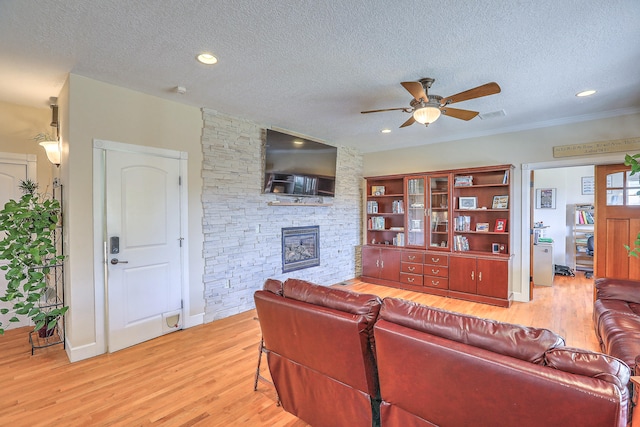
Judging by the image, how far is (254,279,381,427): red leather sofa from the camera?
61.7 inches

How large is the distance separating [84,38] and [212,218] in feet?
6.77

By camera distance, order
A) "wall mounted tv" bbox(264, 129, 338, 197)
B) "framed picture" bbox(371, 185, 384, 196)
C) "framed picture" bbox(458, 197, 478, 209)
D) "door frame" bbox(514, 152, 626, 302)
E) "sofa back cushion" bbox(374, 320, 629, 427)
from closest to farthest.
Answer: "sofa back cushion" bbox(374, 320, 629, 427)
"wall mounted tv" bbox(264, 129, 338, 197)
"door frame" bbox(514, 152, 626, 302)
"framed picture" bbox(458, 197, 478, 209)
"framed picture" bbox(371, 185, 384, 196)

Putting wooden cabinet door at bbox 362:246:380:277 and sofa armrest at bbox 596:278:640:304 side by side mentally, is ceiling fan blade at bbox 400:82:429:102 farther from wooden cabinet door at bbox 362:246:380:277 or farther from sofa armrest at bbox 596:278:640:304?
wooden cabinet door at bbox 362:246:380:277

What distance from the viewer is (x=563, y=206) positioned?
641 centimetres

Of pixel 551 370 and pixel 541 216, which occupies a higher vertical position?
pixel 541 216

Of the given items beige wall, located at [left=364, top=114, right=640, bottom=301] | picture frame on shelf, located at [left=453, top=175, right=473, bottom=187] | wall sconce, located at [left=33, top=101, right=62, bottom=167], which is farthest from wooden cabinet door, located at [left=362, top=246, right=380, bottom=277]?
wall sconce, located at [left=33, top=101, right=62, bottom=167]

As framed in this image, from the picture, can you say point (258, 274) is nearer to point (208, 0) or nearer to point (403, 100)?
point (403, 100)

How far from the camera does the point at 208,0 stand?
5.69 feet

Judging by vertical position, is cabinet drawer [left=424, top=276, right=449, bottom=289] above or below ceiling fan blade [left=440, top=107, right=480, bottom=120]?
below

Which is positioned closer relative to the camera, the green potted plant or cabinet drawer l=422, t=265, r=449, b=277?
the green potted plant

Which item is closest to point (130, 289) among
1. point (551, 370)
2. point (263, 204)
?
point (263, 204)

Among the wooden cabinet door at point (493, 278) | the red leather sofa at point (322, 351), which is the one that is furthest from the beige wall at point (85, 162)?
the wooden cabinet door at point (493, 278)

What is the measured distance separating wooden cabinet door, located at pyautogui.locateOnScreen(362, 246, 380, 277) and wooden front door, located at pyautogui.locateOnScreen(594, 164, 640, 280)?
10.1ft

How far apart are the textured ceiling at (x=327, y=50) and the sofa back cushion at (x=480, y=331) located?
178 centimetres
